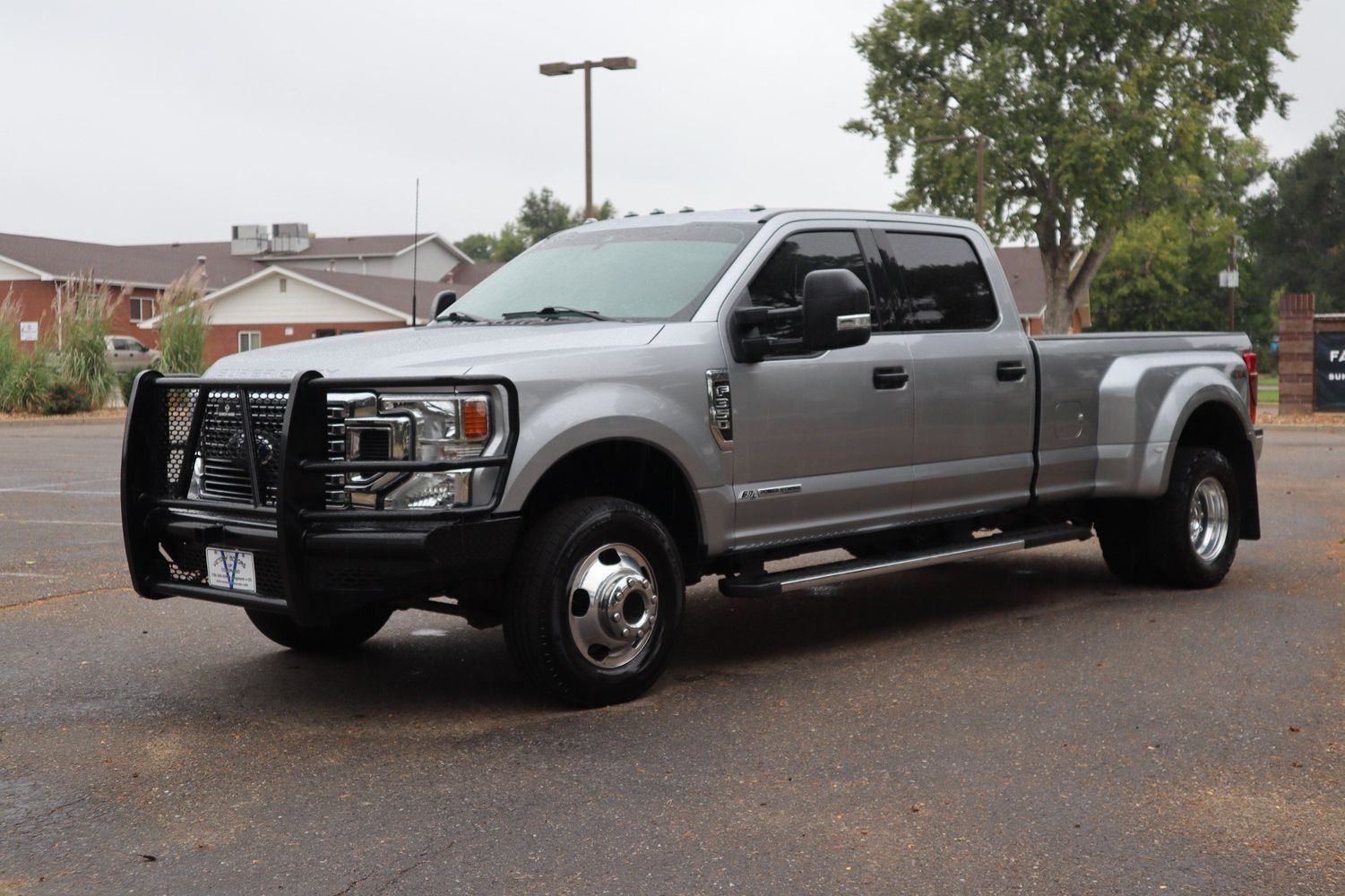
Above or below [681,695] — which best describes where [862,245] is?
above

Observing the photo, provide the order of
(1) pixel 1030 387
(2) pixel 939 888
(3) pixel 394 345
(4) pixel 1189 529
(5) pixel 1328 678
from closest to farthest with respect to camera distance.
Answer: (2) pixel 939 888
(3) pixel 394 345
(5) pixel 1328 678
(1) pixel 1030 387
(4) pixel 1189 529

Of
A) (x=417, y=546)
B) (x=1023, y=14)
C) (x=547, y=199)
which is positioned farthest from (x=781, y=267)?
(x=547, y=199)

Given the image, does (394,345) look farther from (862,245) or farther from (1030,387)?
(1030,387)

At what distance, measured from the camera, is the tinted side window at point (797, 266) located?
6949 millimetres

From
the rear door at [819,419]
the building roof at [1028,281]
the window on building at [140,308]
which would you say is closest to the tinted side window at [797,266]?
the rear door at [819,419]

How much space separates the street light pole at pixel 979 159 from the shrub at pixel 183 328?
62.7ft

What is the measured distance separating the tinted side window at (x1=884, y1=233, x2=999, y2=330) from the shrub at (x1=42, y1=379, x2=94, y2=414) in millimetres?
24915

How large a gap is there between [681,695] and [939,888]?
93.6 inches

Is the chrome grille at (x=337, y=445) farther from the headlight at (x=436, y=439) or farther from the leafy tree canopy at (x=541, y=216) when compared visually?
the leafy tree canopy at (x=541, y=216)

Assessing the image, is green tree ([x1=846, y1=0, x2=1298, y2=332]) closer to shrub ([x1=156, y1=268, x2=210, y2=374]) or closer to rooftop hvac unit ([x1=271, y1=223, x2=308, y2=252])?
shrub ([x1=156, y1=268, x2=210, y2=374])

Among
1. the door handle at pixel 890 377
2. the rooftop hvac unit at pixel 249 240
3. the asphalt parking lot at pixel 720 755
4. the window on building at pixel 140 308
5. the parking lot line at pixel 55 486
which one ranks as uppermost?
the rooftop hvac unit at pixel 249 240

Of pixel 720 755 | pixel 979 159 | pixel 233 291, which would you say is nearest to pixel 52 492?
pixel 720 755

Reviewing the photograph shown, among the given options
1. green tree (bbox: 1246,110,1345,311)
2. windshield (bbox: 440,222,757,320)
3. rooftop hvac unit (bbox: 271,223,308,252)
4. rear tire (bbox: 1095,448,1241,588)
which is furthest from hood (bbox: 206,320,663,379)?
rooftop hvac unit (bbox: 271,223,308,252)

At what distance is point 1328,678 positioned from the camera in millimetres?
6598
